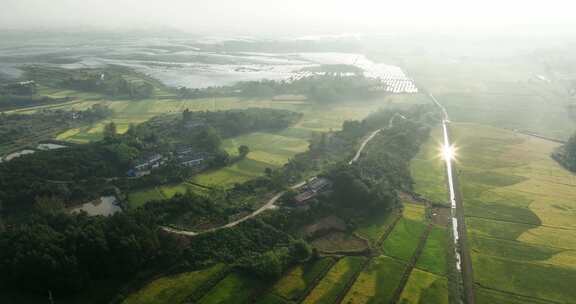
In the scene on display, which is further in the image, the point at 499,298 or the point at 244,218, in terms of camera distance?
the point at 244,218

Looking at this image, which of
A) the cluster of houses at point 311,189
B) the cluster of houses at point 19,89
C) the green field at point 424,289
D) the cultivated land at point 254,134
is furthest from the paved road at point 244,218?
the cluster of houses at point 19,89

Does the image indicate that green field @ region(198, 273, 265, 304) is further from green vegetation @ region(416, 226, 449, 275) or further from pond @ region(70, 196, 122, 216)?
pond @ region(70, 196, 122, 216)

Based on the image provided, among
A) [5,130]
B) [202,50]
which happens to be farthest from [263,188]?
[202,50]

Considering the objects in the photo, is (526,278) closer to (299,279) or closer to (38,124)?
(299,279)

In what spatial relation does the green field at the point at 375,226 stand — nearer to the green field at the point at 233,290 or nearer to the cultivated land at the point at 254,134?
the green field at the point at 233,290

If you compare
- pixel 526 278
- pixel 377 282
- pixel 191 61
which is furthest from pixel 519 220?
pixel 191 61
